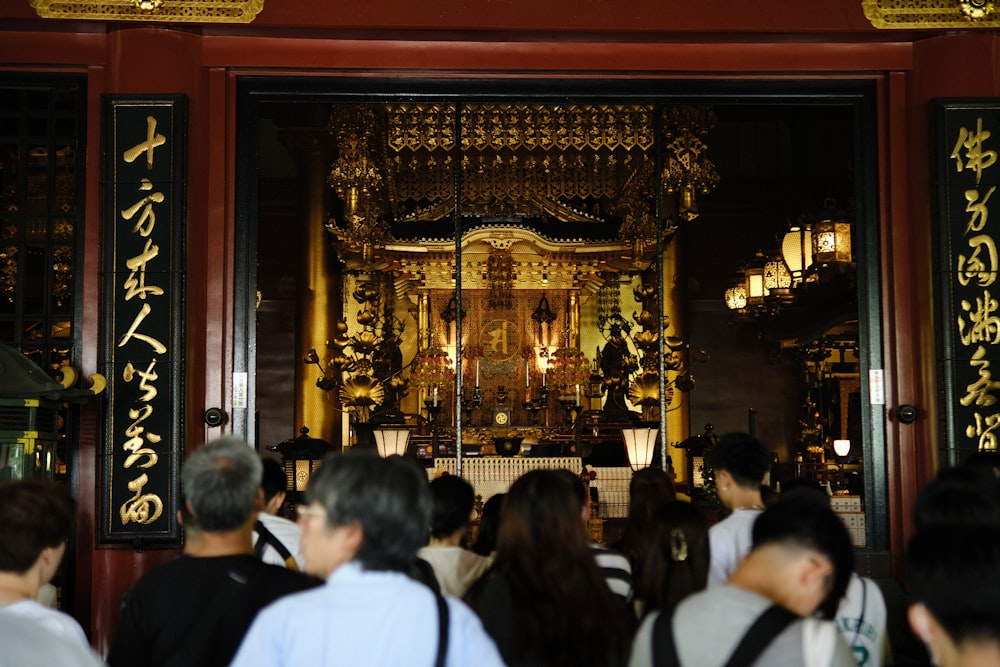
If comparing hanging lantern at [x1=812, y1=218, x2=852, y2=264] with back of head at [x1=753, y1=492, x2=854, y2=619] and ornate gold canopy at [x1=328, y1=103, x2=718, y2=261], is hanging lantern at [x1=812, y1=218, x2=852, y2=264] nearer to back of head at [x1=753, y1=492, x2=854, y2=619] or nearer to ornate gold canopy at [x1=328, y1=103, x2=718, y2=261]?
ornate gold canopy at [x1=328, y1=103, x2=718, y2=261]

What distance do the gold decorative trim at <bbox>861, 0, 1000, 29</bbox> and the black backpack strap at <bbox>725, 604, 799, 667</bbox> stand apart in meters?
4.28

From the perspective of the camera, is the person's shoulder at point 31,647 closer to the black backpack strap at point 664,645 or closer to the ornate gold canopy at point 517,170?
the black backpack strap at point 664,645

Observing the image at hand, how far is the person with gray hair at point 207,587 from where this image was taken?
7.89 feet

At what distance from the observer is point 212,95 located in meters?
5.64

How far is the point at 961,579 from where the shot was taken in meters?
1.83

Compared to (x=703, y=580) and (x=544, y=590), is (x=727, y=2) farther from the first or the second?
(x=544, y=590)

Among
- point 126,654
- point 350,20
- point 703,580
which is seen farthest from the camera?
point 350,20

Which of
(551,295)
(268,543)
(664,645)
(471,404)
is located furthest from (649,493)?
(551,295)

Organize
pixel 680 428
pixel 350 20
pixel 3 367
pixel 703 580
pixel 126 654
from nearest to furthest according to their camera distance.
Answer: pixel 126 654
pixel 703 580
pixel 3 367
pixel 350 20
pixel 680 428

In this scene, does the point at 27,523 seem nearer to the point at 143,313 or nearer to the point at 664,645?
the point at 664,645

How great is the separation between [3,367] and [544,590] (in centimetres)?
306

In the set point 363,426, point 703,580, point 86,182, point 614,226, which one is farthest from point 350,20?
point 614,226

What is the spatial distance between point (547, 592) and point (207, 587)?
0.77 m

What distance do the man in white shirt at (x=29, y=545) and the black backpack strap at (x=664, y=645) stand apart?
113cm
